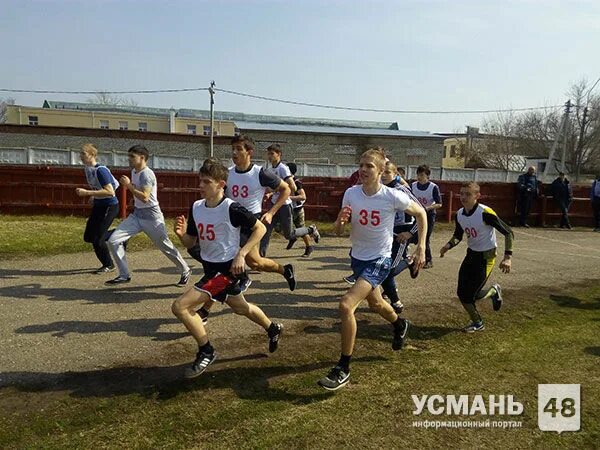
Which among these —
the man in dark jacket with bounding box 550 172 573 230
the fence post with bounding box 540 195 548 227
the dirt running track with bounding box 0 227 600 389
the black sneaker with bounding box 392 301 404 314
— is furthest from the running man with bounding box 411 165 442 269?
the man in dark jacket with bounding box 550 172 573 230

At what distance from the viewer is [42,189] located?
46.3ft

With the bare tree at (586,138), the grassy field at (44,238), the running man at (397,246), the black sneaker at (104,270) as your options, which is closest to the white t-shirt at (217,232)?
the running man at (397,246)

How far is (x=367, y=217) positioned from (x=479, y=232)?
1.92 meters

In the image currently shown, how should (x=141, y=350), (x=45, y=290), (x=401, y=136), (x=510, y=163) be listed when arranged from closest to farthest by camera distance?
(x=141, y=350) → (x=45, y=290) → (x=401, y=136) → (x=510, y=163)

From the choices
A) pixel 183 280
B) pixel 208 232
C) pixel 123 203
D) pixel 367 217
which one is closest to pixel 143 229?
pixel 183 280

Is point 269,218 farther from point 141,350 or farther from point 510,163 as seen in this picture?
point 510,163

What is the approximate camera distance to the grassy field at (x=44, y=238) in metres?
9.15

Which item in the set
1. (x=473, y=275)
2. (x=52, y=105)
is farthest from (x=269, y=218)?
(x=52, y=105)

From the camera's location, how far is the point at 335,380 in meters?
3.95

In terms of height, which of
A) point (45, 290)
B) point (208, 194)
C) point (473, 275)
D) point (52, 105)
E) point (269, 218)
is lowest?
point (45, 290)

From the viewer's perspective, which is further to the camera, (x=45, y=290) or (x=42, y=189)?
(x=42, y=189)

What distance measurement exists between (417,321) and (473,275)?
84 cm

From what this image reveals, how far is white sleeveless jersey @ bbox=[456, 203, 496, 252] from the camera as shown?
5574 millimetres

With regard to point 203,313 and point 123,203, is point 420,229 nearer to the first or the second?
point 203,313
